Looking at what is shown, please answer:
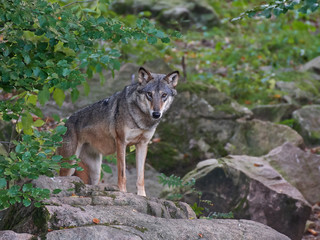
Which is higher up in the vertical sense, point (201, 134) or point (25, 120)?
point (25, 120)

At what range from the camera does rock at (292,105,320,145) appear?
37.2 feet

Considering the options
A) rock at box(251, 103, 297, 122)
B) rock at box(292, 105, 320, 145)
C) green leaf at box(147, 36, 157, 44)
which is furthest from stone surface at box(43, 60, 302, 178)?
green leaf at box(147, 36, 157, 44)

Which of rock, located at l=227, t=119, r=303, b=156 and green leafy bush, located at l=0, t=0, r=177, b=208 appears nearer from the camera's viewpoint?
green leafy bush, located at l=0, t=0, r=177, b=208

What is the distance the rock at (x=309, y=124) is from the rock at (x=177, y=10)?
23.1 ft

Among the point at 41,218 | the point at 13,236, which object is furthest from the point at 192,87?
the point at 13,236

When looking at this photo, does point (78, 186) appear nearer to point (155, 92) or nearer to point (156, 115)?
point (156, 115)

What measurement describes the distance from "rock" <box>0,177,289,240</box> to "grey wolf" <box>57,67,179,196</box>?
1026 mm

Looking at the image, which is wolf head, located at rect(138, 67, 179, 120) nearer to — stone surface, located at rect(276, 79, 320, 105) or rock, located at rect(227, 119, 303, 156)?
rock, located at rect(227, 119, 303, 156)

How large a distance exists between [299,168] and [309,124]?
2832mm

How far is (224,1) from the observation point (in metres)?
19.8

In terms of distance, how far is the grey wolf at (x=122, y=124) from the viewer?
21.4 ft

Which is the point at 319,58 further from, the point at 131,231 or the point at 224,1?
the point at 131,231

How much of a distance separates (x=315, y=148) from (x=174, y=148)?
3413mm

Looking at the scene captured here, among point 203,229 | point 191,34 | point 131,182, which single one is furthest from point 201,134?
point 191,34
